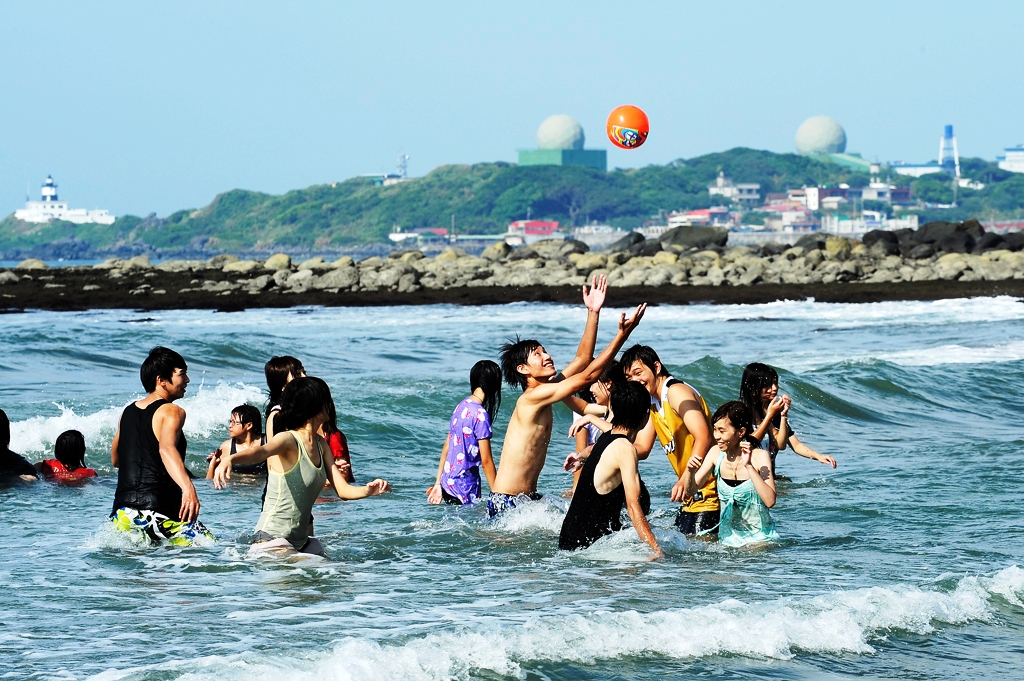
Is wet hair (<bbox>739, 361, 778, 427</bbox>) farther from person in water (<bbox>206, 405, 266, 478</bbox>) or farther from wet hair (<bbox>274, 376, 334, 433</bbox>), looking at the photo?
person in water (<bbox>206, 405, 266, 478</bbox>)

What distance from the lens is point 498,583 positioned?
283 inches

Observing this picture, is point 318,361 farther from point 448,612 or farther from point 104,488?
point 448,612

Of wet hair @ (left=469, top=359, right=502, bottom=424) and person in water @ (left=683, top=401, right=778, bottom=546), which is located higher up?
wet hair @ (left=469, top=359, right=502, bottom=424)

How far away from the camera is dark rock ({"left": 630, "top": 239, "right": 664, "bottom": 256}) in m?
64.5

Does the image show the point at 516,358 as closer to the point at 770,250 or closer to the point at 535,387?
the point at 535,387

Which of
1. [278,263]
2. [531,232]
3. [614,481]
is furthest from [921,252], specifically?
[531,232]

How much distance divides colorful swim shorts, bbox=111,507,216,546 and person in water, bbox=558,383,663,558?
232 cm

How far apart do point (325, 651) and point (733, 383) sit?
14393mm

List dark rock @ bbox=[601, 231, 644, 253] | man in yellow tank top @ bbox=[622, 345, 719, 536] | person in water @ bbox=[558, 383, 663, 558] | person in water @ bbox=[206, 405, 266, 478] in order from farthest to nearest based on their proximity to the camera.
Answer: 1. dark rock @ bbox=[601, 231, 644, 253]
2. person in water @ bbox=[206, 405, 266, 478]
3. man in yellow tank top @ bbox=[622, 345, 719, 536]
4. person in water @ bbox=[558, 383, 663, 558]

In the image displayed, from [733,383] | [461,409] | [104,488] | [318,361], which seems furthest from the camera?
[318,361]

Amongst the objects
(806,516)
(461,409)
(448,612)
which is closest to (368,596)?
(448,612)

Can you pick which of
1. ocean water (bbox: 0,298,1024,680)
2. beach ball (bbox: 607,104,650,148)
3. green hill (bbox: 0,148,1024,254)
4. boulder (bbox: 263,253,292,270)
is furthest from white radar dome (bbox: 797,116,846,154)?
ocean water (bbox: 0,298,1024,680)

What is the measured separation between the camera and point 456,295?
151 ft

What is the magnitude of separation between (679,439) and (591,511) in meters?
0.93
